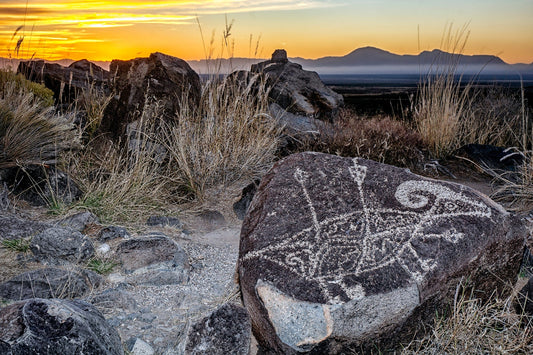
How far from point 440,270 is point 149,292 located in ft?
5.63

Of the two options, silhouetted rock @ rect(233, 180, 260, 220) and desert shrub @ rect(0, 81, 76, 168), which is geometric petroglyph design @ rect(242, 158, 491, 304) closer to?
silhouetted rock @ rect(233, 180, 260, 220)

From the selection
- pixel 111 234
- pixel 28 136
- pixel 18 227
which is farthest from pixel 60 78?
pixel 111 234

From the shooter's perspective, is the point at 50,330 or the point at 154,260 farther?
the point at 154,260

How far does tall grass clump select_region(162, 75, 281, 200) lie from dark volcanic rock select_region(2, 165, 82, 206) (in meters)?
0.95

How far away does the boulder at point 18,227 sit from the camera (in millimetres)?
3987

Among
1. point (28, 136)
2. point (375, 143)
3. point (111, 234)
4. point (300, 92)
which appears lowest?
point (111, 234)

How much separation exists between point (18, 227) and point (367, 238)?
2528mm

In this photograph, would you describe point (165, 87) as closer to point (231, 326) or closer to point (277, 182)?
point (277, 182)

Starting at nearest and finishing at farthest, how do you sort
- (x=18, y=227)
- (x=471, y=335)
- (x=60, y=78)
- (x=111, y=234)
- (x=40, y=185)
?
(x=471, y=335) → (x=18, y=227) → (x=111, y=234) → (x=40, y=185) → (x=60, y=78)

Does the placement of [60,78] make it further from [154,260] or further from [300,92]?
[154,260]

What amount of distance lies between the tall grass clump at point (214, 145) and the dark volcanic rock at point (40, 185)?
3.12 ft

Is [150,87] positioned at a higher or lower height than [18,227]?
higher

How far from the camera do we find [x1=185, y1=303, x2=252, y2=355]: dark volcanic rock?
9.09 feet

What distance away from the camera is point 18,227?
4.05m
